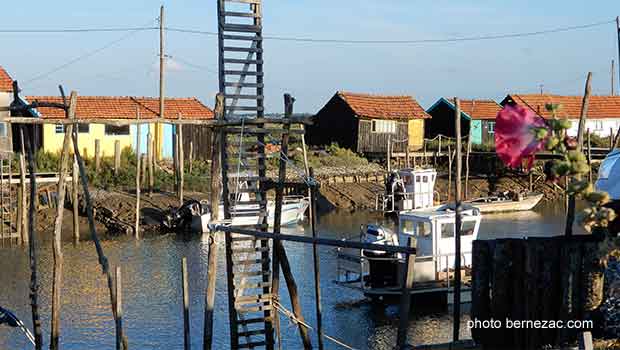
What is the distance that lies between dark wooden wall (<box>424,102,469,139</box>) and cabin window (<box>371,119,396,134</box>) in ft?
16.8

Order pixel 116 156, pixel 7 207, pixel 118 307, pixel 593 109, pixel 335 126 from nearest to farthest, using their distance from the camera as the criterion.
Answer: pixel 118 307
pixel 7 207
pixel 116 156
pixel 335 126
pixel 593 109

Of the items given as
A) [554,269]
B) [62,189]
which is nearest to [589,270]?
[554,269]

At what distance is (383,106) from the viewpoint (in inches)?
2325

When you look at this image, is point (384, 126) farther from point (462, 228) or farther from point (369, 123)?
point (462, 228)

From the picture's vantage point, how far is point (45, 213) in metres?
40.0

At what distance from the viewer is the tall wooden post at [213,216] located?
15.4 m

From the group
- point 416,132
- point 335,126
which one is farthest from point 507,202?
point 335,126

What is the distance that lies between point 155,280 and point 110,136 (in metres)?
20.8

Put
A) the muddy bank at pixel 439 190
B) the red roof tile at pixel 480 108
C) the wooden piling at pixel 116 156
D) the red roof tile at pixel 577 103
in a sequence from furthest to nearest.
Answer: the red roof tile at pixel 577 103, the red roof tile at pixel 480 108, the muddy bank at pixel 439 190, the wooden piling at pixel 116 156

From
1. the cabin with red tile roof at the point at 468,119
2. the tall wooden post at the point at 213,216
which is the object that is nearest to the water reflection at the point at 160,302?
the tall wooden post at the point at 213,216

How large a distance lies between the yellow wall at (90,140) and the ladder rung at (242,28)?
30642mm

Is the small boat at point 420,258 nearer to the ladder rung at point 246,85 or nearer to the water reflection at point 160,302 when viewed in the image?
the water reflection at point 160,302

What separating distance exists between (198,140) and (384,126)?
41.8 ft

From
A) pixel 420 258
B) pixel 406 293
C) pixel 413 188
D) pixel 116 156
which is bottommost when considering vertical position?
pixel 420 258
